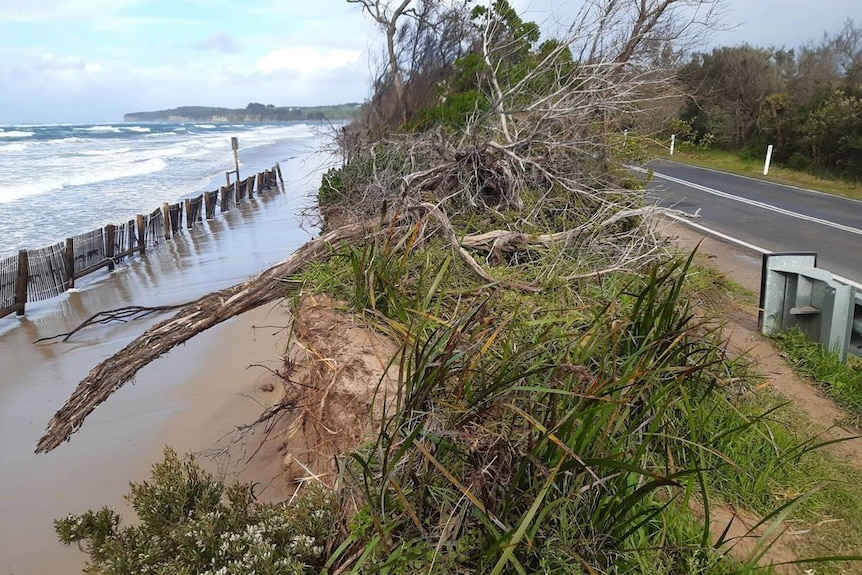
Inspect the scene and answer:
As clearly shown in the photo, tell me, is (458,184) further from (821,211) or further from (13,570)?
(821,211)

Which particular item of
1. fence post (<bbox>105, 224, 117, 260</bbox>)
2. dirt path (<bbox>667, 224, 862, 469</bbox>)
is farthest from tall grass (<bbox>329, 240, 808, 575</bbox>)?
fence post (<bbox>105, 224, 117, 260</bbox>)

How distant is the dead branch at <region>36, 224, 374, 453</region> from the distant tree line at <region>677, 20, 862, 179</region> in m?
15.6

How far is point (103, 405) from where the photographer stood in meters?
6.21

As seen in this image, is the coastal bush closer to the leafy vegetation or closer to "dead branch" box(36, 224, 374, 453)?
the leafy vegetation

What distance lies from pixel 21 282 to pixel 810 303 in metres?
11.2

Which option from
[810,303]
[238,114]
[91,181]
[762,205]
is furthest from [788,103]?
[238,114]

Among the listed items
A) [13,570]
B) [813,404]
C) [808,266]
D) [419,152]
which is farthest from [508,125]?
[13,570]

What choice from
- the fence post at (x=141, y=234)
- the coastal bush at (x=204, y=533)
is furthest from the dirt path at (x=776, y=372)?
the fence post at (x=141, y=234)

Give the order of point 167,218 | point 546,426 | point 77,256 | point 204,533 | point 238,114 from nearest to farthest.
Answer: point 546,426, point 204,533, point 77,256, point 167,218, point 238,114

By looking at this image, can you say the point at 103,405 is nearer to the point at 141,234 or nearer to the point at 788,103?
the point at 141,234

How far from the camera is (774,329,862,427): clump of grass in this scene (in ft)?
12.3

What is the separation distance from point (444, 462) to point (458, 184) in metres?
3.71

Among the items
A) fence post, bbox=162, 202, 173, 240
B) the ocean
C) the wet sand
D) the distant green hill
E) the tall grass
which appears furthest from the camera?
the distant green hill

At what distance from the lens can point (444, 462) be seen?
217cm
